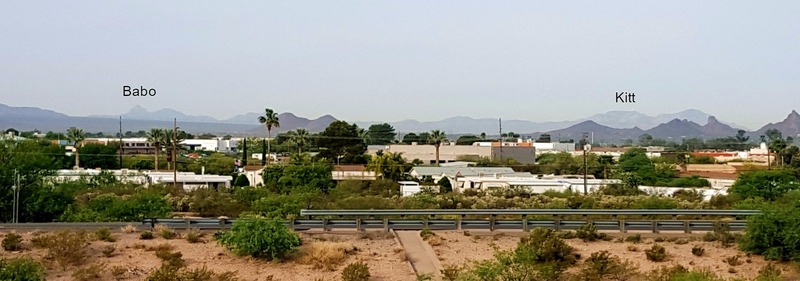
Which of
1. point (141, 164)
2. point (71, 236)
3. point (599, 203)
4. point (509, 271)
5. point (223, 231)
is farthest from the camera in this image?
point (141, 164)

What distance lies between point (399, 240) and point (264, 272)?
189 inches

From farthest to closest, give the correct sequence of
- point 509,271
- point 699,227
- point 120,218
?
point 120,218
point 699,227
point 509,271

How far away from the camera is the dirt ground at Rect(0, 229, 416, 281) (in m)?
19.0

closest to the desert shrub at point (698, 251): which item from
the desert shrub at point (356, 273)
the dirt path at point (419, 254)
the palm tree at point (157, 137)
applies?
the dirt path at point (419, 254)

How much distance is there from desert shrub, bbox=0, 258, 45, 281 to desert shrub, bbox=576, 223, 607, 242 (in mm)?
15091

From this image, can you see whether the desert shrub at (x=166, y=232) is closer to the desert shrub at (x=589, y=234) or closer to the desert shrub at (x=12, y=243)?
the desert shrub at (x=12, y=243)

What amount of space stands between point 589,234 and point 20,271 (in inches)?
616

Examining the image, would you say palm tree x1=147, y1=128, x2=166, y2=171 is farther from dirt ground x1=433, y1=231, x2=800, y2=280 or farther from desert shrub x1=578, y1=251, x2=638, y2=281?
desert shrub x1=578, y1=251, x2=638, y2=281

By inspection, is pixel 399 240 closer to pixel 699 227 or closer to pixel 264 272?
pixel 264 272

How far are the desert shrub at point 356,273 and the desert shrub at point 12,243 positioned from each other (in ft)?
30.4

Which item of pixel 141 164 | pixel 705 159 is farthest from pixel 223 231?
pixel 705 159

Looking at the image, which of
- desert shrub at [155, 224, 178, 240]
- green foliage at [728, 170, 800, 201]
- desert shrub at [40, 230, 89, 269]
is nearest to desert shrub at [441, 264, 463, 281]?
desert shrub at [155, 224, 178, 240]

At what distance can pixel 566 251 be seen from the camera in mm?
20703

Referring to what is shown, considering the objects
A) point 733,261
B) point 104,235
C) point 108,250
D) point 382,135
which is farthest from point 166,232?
point 382,135
